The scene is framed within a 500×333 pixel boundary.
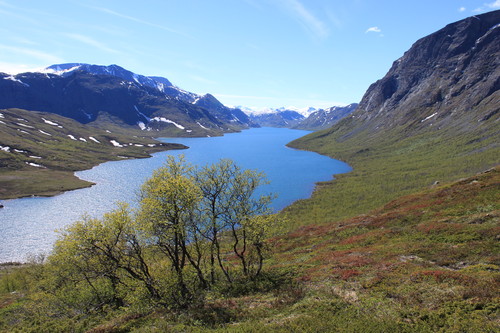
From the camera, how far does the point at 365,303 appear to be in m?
21.2

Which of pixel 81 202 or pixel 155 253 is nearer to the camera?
pixel 155 253

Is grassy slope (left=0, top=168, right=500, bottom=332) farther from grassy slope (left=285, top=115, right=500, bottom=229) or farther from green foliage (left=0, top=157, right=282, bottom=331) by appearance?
grassy slope (left=285, top=115, right=500, bottom=229)

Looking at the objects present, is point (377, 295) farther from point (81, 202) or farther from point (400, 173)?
point (400, 173)

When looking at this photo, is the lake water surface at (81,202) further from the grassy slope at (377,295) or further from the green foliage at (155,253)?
the grassy slope at (377,295)

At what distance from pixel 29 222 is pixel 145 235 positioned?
318 feet

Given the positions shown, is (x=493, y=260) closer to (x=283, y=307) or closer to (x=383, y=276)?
(x=383, y=276)

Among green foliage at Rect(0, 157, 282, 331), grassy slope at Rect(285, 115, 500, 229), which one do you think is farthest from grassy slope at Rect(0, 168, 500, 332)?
grassy slope at Rect(285, 115, 500, 229)

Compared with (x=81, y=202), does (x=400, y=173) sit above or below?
below

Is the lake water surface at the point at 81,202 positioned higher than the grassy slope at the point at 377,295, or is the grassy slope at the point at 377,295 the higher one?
the lake water surface at the point at 81,202

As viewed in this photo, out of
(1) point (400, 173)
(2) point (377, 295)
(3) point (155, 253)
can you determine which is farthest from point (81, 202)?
(1) point (400, 173)

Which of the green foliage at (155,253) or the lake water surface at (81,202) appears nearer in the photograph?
the green foliage at (155,253)

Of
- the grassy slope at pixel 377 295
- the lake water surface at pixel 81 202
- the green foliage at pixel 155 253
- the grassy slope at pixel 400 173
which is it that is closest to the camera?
the grassy slope at pixel 377 295

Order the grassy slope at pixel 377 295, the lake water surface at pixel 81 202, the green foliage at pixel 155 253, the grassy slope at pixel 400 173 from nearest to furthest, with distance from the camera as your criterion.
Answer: the grassy slope at pixel 377 295, the green foliage at pixel 155 253, the lake water surface at pixel 81 202, the grassy slope at pixel 400 173

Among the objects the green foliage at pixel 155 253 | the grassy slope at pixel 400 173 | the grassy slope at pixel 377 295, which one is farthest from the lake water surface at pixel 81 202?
the grassy slope at pixel 377 295
